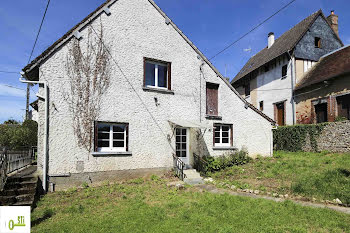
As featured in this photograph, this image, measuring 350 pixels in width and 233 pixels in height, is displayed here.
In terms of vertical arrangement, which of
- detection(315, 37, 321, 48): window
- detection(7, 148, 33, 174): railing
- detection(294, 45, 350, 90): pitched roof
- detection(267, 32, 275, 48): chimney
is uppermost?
detection(267, 32, 275, 48): chimney

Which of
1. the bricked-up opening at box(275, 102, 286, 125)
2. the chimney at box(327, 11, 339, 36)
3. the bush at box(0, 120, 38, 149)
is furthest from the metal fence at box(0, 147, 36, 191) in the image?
the chimney at box(327, 11, 339, 36)

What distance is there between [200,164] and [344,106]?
13045 mm

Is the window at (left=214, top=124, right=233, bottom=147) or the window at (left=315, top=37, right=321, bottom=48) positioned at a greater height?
the window at (left=315, top=37, right=321, bottom=48)

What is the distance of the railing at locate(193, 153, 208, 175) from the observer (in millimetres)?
12479

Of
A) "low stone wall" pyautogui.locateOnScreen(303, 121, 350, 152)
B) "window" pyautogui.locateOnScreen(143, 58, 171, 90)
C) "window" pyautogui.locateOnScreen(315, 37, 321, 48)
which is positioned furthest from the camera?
"window" pyautogui.locateOnScreen(315, 37, 321, 48)

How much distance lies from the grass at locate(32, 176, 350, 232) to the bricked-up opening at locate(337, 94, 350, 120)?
559 inches

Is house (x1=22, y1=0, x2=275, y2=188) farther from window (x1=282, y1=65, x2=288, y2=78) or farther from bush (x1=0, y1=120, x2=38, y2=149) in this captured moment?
window (x1=282, y1=65, x2=288, y2=78)

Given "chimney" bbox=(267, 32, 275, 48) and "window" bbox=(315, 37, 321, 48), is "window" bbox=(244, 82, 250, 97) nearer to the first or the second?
"chimney" bbox=(267, 32, 275, 48)

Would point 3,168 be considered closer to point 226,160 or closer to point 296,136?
point 226,160

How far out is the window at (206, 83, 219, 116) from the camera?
13688 mm

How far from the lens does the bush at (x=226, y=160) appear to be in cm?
1271

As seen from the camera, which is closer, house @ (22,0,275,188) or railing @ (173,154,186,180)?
house @ (22,0,275,188)

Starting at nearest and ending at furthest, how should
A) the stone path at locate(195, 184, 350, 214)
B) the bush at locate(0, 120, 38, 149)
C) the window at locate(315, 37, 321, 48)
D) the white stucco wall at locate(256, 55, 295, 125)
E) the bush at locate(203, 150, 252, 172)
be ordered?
1. the stone path at locate(195, 184, 350, 214)
2. the bush at locate(203, 150, 252, 172)
3. the bush at locate(0, 120, 38, 149)
4. the white stucco wall at locate(256, 55, 295, 125)
5. the window at locate(315, 37, 321, 48)

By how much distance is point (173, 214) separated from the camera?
21.1ft
